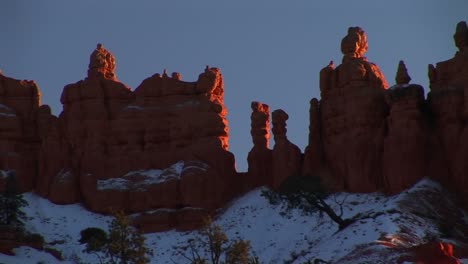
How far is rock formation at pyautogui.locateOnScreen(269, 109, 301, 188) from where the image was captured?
11494 cm

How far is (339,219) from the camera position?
9944 cm

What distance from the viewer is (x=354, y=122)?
4380 inches

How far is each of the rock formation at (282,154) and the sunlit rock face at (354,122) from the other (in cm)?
275

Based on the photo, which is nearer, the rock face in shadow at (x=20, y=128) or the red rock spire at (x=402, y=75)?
the red rock spire at (x=402, y=75)

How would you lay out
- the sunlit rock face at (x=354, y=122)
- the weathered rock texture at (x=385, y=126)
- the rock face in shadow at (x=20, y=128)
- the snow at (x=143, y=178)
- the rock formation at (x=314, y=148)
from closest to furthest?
1. the weathered rock texture at (x=385, y=126)
2. the sunlit rock face at (x=354, y=122)
3. the rock formation at (x=314, y=148)
4. the snow at (x=143, y=178)
5. the rock face in shadow at (x=20, y=128)

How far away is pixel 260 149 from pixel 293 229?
12576mm

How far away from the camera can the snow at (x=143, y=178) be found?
392 ft

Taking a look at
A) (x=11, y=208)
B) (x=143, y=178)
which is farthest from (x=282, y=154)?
(x=11, y=208)

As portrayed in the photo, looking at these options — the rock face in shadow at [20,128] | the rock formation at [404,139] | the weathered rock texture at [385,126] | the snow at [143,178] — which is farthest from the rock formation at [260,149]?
the rock face in shadow at [20,128]

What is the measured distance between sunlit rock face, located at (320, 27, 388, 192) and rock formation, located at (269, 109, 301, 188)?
9.01 ft

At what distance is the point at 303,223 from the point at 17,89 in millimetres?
34937

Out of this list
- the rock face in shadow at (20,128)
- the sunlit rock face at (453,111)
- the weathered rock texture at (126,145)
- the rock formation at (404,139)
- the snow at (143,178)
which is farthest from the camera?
the rock face in shadow at (20,128)

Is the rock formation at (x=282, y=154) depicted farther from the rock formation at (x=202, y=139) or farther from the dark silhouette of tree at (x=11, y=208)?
the dark silhouette of tree at (x=11, y=208)

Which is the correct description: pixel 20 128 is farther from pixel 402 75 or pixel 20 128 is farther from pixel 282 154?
pixel 402 75
